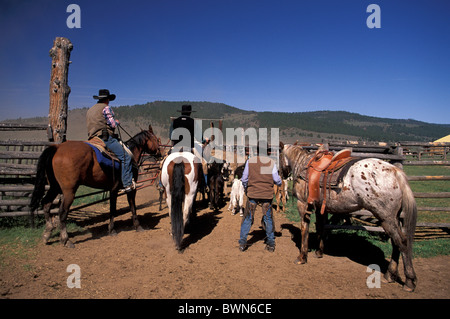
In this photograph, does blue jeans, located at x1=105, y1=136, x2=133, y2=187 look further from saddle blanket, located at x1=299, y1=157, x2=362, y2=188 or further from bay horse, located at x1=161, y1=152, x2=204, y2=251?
saddle blanket, located at x1=299, y1=157, x2=362, y2=188

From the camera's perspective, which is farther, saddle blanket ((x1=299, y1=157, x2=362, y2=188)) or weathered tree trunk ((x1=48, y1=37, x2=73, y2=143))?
weathered tree trunk ((x1=48, y1=37, x2=73, y2=143))

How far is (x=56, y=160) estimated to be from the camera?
215 inches

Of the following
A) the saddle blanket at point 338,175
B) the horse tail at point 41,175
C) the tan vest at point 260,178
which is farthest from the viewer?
the tan vest at point 260,178

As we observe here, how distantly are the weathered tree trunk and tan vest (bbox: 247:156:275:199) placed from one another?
553 centimetres

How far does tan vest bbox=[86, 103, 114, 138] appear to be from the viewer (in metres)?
6.37

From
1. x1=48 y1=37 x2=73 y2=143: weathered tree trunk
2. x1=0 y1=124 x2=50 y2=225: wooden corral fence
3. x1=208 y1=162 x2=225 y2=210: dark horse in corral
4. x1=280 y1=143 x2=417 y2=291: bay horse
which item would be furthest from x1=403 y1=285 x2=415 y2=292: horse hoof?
x1=48 y1=37 x2=73 y2=143: weathered tree trunk

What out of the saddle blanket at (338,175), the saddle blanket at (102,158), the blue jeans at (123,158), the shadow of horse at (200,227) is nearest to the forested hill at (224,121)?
Result: the shadow of horse at (200,227)

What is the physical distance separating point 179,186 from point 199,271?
6.00ft

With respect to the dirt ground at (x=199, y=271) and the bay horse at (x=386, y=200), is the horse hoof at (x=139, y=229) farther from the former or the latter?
the bay horse at (x=386, y=200)

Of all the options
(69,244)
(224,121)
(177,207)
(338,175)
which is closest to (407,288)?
(338,175)

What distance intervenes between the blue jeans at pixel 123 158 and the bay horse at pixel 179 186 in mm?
1157

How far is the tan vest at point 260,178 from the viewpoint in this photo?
18.1 ft
